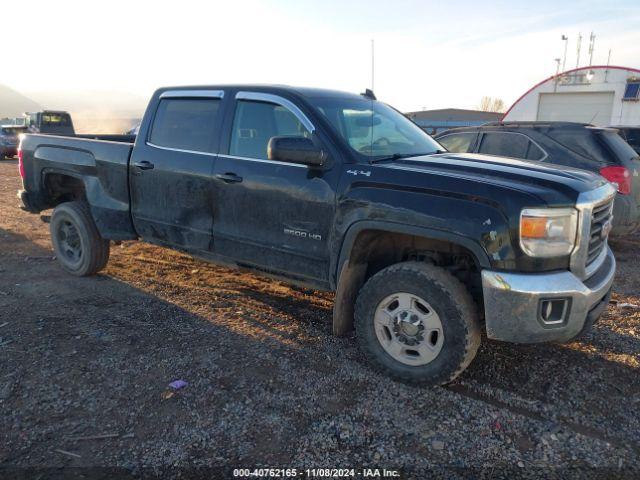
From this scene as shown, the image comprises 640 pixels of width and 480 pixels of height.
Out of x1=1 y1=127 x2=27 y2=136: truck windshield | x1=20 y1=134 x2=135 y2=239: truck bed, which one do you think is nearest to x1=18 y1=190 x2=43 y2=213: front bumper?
x1=20 y1=134 x2=135 y2=239: truck bed

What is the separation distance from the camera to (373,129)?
4.05 meters

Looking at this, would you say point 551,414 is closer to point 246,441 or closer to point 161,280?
point 246,441

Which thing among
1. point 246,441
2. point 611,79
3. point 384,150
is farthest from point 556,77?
point 246,441

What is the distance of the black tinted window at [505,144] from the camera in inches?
261

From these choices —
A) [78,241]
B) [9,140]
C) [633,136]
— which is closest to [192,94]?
[78,241]

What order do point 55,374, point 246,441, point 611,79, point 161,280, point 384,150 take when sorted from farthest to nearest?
point 611,79
point 161,280
point 384,150
point 55,374
point 246,441

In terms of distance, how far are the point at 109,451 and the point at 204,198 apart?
2.12 m

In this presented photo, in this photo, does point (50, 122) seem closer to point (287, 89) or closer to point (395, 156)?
point (287, 89)

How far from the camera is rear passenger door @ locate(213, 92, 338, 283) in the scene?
357 centimetres

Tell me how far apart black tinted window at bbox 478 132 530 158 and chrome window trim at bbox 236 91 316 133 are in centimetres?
396

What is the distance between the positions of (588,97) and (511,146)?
22.0m

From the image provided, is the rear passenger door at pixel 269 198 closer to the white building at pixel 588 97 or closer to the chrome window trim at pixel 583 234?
the chrome window trim at pixel 583 234

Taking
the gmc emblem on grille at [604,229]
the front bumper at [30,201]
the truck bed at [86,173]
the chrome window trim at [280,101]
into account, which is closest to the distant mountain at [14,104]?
the front bumper at [30,201]

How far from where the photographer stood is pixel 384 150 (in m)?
3.81
